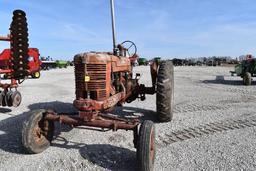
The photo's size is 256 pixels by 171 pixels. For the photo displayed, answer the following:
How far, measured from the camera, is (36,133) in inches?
198

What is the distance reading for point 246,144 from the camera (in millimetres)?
5438

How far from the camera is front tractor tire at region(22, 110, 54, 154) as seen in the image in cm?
479

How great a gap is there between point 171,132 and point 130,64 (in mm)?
2062

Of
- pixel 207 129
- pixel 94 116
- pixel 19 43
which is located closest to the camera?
pixel 94 116

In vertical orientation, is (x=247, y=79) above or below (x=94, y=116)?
below

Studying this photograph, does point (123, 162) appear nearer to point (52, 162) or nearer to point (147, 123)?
point (147, 123)

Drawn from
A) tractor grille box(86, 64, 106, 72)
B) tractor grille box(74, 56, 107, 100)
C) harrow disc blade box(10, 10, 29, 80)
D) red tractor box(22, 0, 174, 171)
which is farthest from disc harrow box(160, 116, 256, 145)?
harrow disc blade box(10, 10, 29, 80)

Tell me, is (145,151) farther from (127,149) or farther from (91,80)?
(91,80)

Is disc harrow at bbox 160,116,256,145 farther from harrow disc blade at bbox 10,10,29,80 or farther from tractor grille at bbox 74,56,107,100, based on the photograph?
harrow disc blade at bbox 10,10,29,80

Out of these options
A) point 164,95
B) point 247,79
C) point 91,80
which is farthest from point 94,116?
point 247,79

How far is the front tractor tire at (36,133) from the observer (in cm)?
479

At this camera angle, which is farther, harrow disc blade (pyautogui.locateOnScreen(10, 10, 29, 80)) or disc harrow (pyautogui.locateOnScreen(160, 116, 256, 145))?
harrow disc blade (pyautogui.locateOnScreen(10, 10, 29, 80))

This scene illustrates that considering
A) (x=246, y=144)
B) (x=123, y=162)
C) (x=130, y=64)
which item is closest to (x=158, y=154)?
(x=123, y=162)

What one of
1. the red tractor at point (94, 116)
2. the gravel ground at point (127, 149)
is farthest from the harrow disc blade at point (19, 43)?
the red tractor at point (94, 116)
